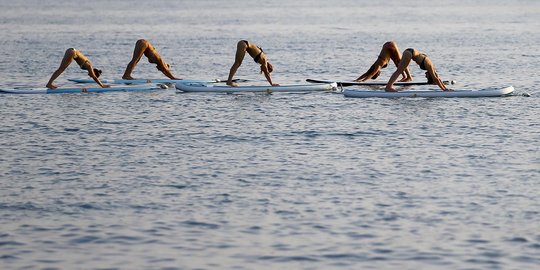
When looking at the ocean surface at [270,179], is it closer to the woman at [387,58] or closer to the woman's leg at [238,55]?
the woman's leg at [238,55]

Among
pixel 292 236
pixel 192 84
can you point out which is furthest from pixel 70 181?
pixel 192 84

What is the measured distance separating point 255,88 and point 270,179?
1496cm

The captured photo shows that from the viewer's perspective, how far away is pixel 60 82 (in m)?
44.5

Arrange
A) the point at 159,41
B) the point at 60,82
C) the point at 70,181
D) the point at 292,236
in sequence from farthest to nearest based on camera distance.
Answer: the point at 159,41
the point at 60,82
the point at 70,181
the point at 292,236

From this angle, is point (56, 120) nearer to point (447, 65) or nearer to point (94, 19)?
point (447, 65)

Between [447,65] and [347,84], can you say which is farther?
[447,65]

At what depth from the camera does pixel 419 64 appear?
36.1 metres

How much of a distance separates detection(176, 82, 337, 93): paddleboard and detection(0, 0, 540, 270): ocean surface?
11.4 inches

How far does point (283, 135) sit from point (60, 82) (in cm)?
1694

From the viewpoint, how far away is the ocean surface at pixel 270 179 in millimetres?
17609

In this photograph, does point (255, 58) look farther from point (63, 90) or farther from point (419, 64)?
point (63, 90)

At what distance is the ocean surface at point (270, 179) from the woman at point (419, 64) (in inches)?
27.2

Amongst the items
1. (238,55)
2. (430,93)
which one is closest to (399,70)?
(430,93)

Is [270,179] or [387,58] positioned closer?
[270,179]
